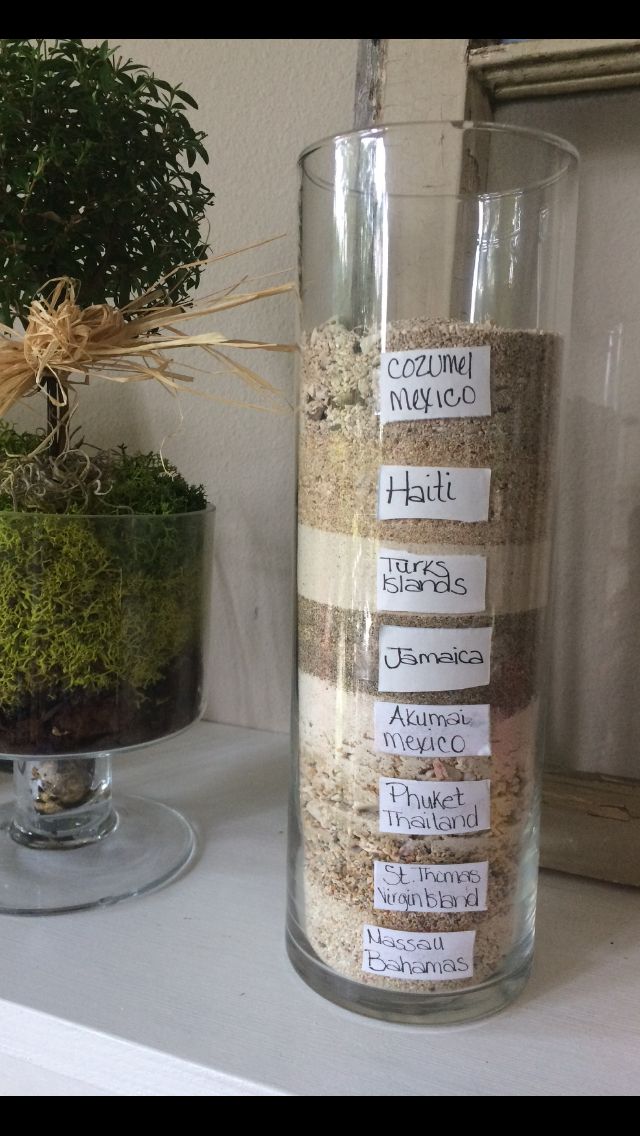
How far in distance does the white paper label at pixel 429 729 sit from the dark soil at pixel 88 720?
161 mm

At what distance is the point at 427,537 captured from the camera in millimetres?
338

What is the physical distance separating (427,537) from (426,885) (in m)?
0.15

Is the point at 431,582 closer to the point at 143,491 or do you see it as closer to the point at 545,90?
the point at 143,491

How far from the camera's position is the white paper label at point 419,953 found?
36 centimetres

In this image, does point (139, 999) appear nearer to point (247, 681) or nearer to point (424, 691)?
point (424, 691)

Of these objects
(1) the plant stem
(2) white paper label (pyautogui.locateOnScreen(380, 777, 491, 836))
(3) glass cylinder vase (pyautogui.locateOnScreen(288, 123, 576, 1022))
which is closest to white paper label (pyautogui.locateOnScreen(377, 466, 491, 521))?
(3) glass cylinder vase (pyautogui.locateOnScreen(288, 123, 576, 1022))

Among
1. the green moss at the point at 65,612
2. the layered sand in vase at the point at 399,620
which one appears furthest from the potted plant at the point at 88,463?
the layered sand in vase at the point at 399,620

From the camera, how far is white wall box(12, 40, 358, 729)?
2.04 ft

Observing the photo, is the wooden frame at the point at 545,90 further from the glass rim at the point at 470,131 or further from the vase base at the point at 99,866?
the vase base at the point at 99,866

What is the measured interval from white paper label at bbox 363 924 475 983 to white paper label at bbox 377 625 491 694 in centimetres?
11

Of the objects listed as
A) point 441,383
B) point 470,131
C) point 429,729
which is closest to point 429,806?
point 429,729

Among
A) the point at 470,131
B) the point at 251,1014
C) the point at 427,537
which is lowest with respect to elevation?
the point at 251,1014
